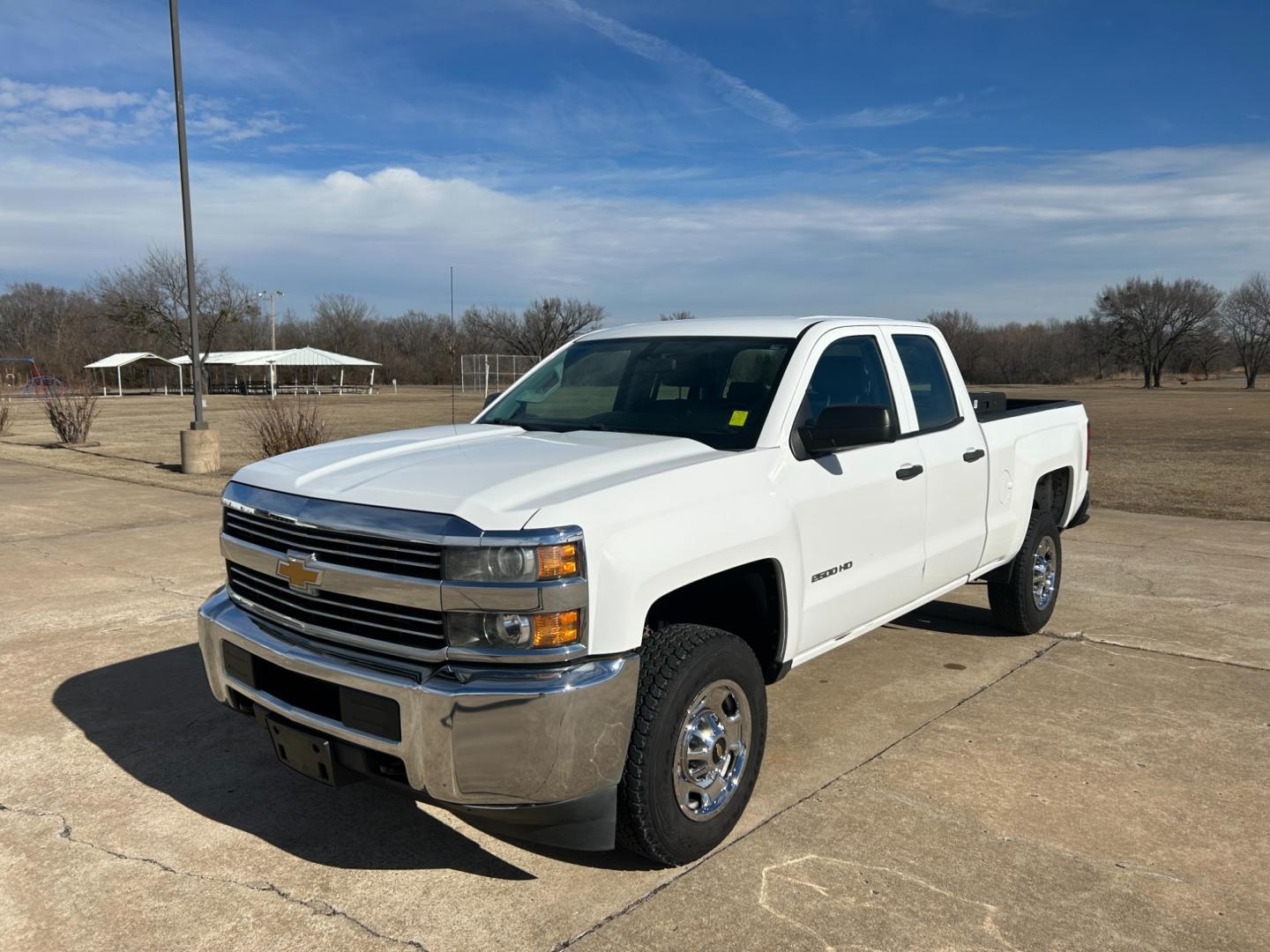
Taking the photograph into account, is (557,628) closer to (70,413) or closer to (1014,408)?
(1014,408)

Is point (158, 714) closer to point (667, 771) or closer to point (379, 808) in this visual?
point (379, 808)

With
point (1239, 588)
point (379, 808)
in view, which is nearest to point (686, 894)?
point (379, 808)

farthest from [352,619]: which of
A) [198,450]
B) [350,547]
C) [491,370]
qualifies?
[491,370]

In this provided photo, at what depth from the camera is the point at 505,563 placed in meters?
2.86

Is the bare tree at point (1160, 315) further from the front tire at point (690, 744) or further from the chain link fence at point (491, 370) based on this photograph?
the front tire at point (690, 744)

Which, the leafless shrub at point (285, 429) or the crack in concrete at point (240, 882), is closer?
the crack in concrete at point (240, 882)

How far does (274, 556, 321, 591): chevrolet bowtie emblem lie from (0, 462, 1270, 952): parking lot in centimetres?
101

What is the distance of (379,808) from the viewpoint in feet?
12.8

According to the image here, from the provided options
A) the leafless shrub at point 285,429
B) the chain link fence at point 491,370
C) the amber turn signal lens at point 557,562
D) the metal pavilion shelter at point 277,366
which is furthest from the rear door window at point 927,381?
the metal pavilion shelter at point 277,366

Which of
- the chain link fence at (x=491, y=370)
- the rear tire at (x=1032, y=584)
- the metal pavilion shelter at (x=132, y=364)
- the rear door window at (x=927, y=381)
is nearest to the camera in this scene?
the rear door window at (x=927, y=381)

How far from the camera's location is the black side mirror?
3.83 metres

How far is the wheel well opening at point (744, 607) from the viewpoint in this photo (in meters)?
3.63

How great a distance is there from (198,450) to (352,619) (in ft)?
45.3

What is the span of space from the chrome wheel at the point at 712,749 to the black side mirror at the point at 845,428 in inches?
41.3
